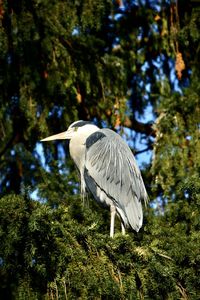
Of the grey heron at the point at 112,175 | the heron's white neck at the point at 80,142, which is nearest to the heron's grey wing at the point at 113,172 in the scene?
the grey heron at the point at 112,175

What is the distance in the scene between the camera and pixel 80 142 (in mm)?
6109

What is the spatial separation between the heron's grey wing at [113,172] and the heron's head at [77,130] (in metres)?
0.27

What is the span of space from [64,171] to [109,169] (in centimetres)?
53

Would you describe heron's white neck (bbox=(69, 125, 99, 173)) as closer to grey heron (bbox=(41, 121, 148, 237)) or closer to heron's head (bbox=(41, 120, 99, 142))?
heron's head (bbox=(41, 120, 99, 142))

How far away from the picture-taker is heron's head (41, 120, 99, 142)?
6.03 m

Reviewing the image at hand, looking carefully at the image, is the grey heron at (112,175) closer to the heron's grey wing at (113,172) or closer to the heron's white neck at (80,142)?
the heron's grey wing at (113,172)

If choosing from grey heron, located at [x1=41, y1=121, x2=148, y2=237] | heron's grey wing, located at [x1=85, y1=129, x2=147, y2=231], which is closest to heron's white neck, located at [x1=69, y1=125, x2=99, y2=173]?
grey heron, located at [x1=41, y1=121, x2=148, y2=237]

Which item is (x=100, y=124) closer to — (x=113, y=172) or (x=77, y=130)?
(x=77, y=130)

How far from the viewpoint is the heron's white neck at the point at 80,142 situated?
604 centimetres

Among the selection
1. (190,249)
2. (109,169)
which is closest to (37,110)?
(109,169)

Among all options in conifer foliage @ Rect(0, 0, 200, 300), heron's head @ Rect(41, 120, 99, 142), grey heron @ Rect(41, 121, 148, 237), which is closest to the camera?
conifer foliage @ Rect(0, 0, 200, 300)

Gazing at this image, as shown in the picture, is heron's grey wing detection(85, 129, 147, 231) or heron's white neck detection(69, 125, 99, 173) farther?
heron's white neck detection(69, 125, 99, 173)

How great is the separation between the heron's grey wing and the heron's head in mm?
267

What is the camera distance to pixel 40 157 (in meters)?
7.17
